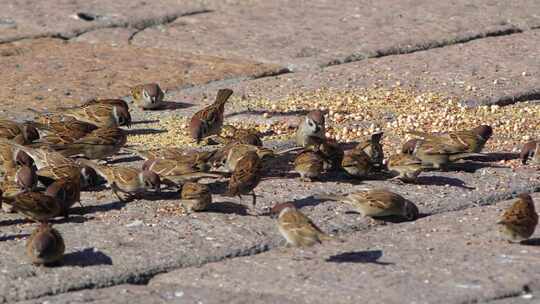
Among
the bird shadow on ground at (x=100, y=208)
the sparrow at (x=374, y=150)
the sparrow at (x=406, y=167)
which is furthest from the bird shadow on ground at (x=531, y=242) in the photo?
the bird shadow on ground at (x=100, y=208)

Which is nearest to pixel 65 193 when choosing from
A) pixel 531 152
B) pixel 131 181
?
pixel 131 181

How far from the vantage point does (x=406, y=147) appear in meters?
8.35

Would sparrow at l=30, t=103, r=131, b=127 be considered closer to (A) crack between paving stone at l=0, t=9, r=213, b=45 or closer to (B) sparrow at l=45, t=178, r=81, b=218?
(B) sparrow at l=45, t=178, r=81, b=218

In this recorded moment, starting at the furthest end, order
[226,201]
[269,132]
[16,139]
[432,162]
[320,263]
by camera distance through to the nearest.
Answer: [269,132], [16,139], [432,162], [226,201], [320,263]

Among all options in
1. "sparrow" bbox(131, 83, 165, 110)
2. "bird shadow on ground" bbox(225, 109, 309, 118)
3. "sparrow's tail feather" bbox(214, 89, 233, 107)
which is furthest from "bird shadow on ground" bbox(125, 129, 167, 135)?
"bird shadow on ground" bbox(225, 109, 309, 118)

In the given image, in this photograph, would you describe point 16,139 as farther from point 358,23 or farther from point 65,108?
point 358,23

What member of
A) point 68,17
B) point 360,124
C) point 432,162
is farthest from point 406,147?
point 68,17

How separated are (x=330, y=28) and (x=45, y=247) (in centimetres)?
621

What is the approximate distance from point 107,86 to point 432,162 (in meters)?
3.45

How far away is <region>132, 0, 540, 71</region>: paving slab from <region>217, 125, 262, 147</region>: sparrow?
1.80 m

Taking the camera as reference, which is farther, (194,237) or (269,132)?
(269,132)

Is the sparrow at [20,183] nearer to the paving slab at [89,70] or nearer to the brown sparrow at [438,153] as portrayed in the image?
the paving slab at [89,70]

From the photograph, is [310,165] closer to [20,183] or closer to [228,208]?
[228,208]

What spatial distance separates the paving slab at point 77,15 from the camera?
12.0 m
